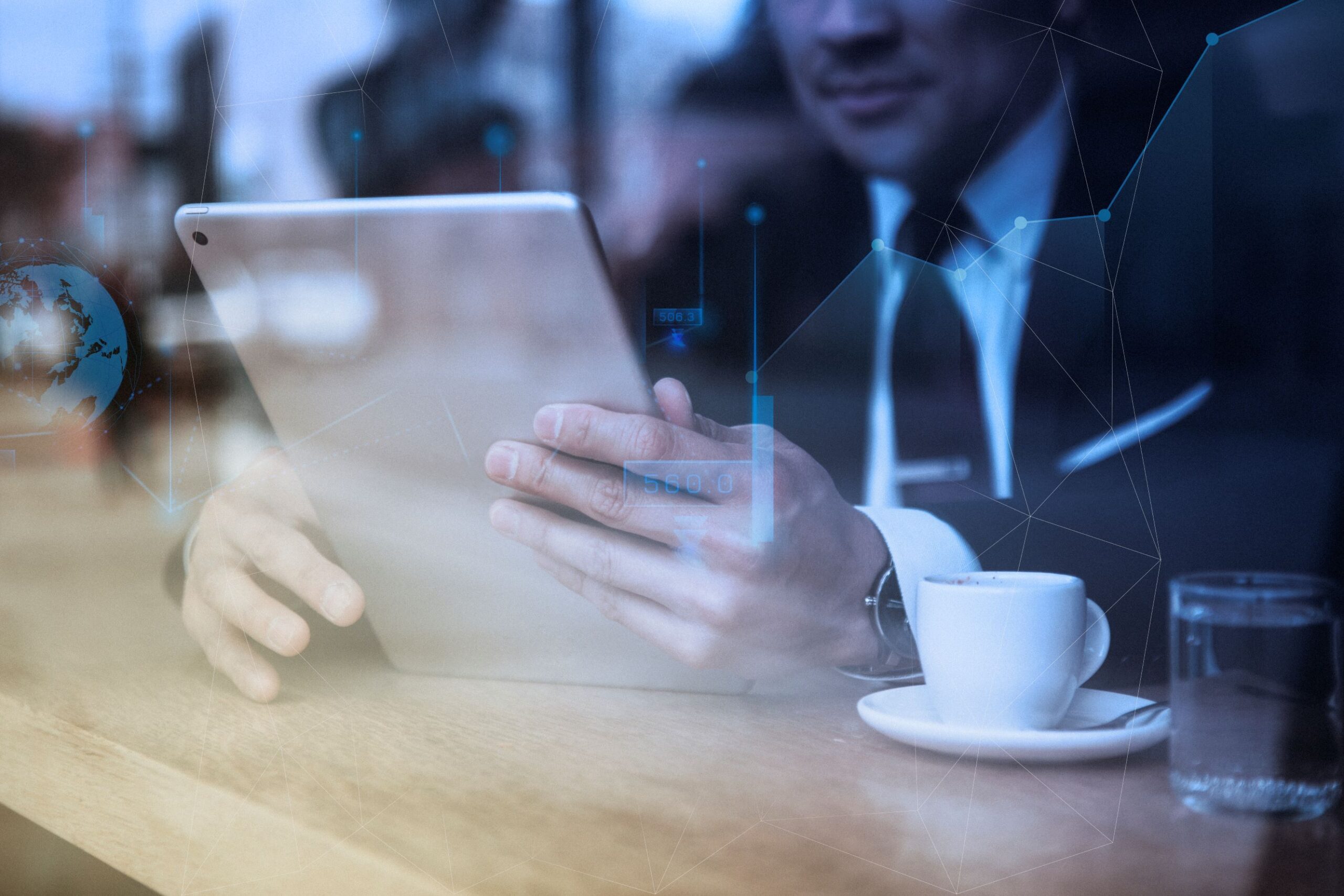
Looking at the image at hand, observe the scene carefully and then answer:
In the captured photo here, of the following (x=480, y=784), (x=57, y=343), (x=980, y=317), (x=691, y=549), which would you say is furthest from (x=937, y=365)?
(x=57, y=343)

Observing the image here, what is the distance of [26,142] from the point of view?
394 millimetres

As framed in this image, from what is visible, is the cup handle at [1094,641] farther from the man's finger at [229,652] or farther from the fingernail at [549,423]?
the man's finger at [229,652]

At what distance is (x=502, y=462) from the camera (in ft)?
1.07

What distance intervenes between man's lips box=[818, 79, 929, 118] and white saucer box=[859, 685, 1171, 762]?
0.22m

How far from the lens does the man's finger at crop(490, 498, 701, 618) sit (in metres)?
0.33

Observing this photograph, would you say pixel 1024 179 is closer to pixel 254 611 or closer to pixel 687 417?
pixel 687 417

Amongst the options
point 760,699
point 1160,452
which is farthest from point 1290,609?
point 760,699

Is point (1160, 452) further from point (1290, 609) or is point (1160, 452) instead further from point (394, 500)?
point (394, 500)

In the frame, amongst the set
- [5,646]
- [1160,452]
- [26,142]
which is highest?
[26,142]

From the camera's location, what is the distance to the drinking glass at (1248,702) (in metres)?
0.22

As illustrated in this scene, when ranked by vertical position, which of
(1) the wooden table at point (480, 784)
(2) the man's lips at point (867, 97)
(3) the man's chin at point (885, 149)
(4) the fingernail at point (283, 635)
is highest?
(2) the man's lips at point (867, 97)

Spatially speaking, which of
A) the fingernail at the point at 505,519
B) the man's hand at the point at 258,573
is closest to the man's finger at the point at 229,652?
the man's hand at the point at 258,573

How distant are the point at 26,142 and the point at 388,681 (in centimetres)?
28

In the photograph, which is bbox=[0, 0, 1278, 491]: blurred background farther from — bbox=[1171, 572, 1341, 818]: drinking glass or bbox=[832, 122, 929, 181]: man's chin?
bbox=[1171, 572, 1341, 818]: drinking glass
